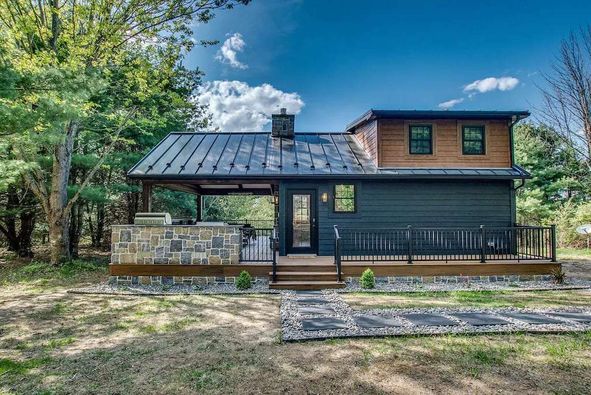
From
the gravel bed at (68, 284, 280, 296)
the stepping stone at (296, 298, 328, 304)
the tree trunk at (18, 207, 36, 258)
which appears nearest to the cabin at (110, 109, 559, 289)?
the gravel bed at (68, 284, 280, 296)

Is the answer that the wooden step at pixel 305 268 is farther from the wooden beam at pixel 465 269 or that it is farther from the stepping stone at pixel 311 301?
Answer: the stepping stone at pixel 311 301

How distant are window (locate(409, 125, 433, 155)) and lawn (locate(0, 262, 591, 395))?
Answer: 6.78 meters

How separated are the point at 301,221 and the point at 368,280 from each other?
10.1ft

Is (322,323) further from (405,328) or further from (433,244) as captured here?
(433,244)

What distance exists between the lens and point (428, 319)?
5.07 metres

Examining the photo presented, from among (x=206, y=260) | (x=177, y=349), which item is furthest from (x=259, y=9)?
(x=177, y=349)

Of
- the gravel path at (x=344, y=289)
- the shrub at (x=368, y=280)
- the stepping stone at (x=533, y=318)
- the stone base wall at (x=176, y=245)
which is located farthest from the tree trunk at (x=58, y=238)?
the stepping stone at (x=533, y=318)

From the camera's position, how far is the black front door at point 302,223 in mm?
9891

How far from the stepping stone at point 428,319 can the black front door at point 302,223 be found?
189 inches

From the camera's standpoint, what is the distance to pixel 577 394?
2.89 meters

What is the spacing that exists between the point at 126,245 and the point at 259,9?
1092 cm

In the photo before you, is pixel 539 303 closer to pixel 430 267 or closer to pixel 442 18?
pixel 430 267

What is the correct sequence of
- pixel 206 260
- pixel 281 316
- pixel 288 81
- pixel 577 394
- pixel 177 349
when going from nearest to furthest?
pixel 577 394 < pixel 177 349 < pixel 281 316 < pixel 206 260 < pixel 288 81

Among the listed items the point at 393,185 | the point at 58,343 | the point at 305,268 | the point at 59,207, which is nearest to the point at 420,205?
the point at 393,185
